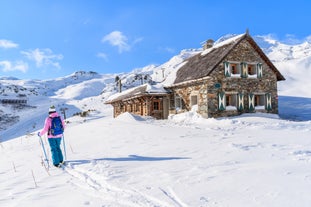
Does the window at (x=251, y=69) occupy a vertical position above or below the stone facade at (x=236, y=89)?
above

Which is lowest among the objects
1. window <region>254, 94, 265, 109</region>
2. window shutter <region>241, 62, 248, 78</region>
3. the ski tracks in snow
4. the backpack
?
the ski tracks in snow

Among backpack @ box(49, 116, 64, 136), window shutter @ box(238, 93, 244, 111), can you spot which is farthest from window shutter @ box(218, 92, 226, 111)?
backpack @ box(49, 116, 64, 136)

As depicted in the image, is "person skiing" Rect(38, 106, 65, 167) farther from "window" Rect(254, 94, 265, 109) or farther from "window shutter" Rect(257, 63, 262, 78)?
"window" Rect(254, 94, 265, 109)

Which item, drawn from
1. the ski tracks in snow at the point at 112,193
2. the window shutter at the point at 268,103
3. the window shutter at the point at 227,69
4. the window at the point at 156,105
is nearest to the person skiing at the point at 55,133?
the ski tracks in snow at the point at 112,193

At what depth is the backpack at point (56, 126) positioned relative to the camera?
6859mm

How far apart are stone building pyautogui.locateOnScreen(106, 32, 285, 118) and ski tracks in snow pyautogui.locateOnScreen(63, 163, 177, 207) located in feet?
39.9

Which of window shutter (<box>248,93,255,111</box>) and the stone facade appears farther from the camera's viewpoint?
window shutter (<box>248,93,255,111</box>)

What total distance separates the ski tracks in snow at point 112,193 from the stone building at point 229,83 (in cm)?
1216

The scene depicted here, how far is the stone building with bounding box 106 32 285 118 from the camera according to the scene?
55.2 ft

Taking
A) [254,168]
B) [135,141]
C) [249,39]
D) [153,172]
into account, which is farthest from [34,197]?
[249,39]

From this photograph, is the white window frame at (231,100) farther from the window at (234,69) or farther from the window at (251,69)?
the window at (251,69)

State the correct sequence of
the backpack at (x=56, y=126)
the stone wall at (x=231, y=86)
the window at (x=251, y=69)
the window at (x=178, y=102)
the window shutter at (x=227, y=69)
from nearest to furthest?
the backpack at (x=56, y=126)
the stone wall at (x=231, y=86)
the window shutter at (x=227, y=69)
the window at (x=251, y=69)
the window at (x=178, y=102)

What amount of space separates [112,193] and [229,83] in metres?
14.5

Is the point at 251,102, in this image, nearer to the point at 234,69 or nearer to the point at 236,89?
the point at 236,89
